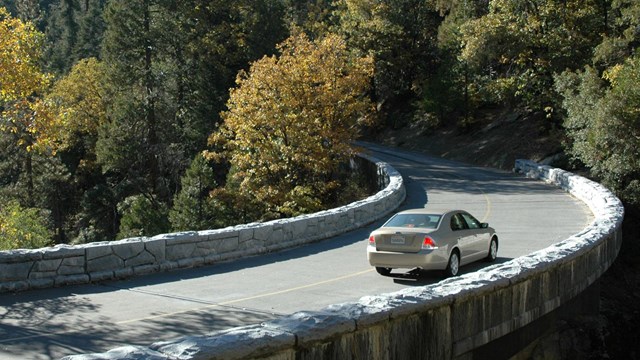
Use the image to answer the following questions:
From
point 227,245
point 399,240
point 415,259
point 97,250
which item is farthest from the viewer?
point 227,245

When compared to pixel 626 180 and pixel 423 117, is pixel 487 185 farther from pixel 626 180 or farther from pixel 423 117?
pixel 423 117

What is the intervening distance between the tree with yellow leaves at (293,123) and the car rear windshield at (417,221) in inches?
688

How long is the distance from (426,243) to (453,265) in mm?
975

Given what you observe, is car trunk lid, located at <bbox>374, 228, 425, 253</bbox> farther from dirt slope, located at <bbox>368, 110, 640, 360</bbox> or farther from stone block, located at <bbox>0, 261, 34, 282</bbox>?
stone block, located at <bbox>0, 261, 34, 282</bbox>

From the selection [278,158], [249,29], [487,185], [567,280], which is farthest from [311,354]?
[249,29]

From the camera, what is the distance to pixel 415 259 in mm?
13672

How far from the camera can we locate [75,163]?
5916 centimetres

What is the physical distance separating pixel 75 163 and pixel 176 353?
56.6m

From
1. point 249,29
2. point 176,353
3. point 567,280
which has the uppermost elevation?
point 249,29

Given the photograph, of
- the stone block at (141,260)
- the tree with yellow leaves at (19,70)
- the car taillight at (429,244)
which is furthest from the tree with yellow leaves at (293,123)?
the car taillight at (429,244)

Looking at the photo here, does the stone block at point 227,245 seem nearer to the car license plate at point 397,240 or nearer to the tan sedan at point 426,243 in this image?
the tan sedan at point 426,243

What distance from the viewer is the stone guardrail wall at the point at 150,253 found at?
12289mm

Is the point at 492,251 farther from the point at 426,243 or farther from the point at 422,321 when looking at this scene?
the point at 422,321

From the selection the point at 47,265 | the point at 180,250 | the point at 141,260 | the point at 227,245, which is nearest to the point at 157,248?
the point at 141,260
